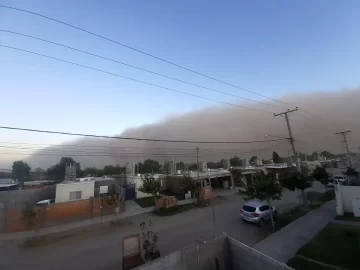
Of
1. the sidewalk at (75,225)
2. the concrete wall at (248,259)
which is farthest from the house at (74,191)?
the concrete wall at (248,259)

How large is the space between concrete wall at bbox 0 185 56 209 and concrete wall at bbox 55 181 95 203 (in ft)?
17.0

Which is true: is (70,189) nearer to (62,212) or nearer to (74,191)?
(74,191)

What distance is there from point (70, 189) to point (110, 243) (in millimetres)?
15201

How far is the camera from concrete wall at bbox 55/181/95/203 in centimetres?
2486

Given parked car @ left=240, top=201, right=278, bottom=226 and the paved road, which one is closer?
the paved road

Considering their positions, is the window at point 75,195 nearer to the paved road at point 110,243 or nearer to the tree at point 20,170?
the paved road at point 110,243

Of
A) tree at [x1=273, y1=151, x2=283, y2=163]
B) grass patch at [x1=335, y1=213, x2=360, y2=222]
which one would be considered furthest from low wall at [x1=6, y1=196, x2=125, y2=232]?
tree at [x1=273, y1=151, x2=283, y2=163]

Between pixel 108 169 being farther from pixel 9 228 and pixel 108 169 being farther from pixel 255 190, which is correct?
pixel 255 190

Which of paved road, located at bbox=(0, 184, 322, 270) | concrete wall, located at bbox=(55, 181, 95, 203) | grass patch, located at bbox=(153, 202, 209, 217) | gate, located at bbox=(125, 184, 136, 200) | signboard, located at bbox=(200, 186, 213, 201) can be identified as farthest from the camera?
gate, located at bbox=(125, 184, 136, 200)

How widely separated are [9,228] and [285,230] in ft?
75.6

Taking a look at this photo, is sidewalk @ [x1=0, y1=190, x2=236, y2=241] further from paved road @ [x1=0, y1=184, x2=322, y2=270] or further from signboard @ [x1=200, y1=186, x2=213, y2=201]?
signboard @ [x1=200, y1=186, x2=213, y2=201]

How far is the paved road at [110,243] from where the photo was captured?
11102 mm

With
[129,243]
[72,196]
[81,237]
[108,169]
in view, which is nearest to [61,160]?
[108,169]

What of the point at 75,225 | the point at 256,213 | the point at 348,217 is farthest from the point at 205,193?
the point at 75,225
